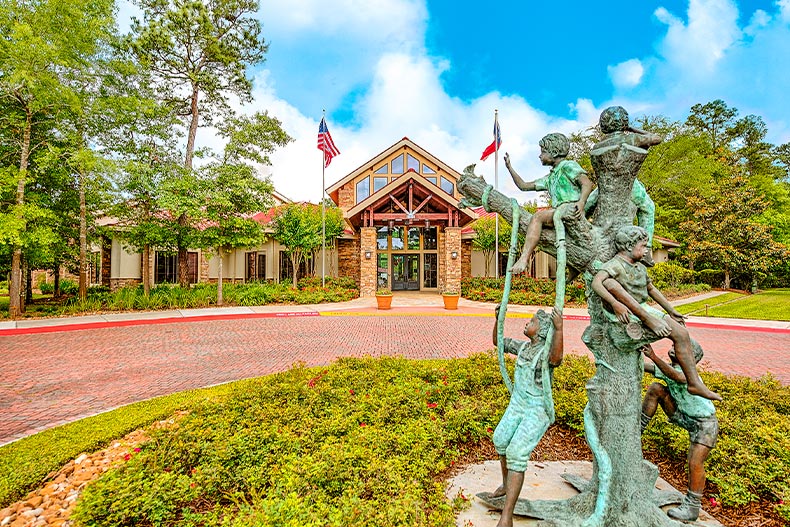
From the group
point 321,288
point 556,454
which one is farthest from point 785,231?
point 556,454

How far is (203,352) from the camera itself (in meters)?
8.61

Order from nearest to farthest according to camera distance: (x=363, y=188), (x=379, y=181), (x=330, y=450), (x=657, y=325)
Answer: (x=657, y=325) < (x=330, y=450) < (x=379, y=181) < (x=363, y=188)

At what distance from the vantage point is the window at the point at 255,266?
925 inches

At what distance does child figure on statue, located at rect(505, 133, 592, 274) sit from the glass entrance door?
70.7 ft

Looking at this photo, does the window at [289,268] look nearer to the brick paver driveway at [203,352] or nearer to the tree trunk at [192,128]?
the tree trunk at [192,128]

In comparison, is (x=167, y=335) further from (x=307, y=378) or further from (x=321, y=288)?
(x=321, y=288)

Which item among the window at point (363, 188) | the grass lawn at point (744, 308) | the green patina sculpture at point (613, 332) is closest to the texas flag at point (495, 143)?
the window at point (363, 188)

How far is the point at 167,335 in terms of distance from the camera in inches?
417

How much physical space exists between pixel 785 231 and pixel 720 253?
692 centimetres

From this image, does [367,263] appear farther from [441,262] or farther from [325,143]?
[325,143]

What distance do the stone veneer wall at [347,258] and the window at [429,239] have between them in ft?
14.7

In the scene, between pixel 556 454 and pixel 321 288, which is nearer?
pixel 556 454

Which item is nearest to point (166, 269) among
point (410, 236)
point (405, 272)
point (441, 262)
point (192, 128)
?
point (192, 128)

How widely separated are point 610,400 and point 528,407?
519mm
